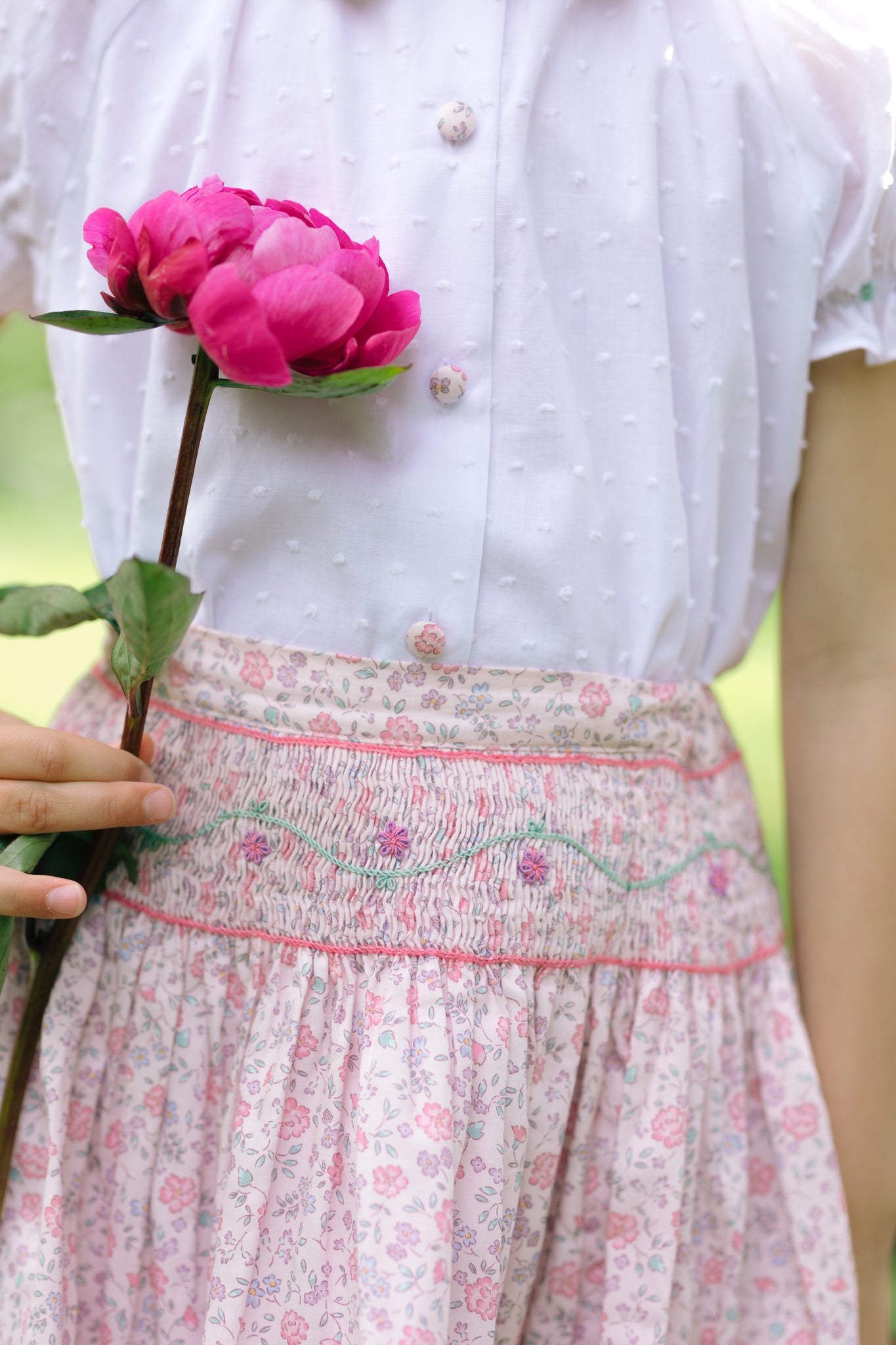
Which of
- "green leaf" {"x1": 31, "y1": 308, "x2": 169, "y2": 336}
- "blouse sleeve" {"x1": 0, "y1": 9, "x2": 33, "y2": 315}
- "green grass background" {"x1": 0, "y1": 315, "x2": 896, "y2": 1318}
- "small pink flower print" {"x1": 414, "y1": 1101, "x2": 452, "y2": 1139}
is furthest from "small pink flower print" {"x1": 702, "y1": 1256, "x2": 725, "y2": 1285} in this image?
"green grass background" {"x1": 0, "y1": 315, "x2": 896, "y2": 1318}

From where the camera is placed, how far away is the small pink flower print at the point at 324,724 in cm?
67

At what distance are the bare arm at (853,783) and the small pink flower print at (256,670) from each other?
435mm

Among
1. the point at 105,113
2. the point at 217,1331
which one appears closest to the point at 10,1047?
the point at 217,1331

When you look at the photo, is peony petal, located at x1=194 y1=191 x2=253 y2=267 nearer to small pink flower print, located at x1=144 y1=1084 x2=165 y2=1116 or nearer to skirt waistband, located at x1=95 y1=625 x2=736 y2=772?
skirt waistband, located at x1=95 y1=625 x2=736 y2=772

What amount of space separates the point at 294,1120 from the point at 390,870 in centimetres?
16

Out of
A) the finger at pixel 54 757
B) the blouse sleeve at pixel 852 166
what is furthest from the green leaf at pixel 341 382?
the blouse sleeve at pixel 852 166

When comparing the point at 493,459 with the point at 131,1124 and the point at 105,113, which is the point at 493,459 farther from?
the point at 131,1124

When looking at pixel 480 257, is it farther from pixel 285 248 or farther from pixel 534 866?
pixel 534 866

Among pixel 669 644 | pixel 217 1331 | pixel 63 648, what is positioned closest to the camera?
pixel 217 1331

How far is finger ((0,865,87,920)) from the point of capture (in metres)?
0.59

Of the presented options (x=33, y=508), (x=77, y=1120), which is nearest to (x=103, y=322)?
(x=77, y=1120)

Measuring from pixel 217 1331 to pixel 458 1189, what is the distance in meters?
0.16

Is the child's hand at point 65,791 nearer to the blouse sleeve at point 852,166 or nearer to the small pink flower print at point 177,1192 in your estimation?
the small pink flower print at point 177,1192

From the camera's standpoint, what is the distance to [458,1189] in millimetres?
632
